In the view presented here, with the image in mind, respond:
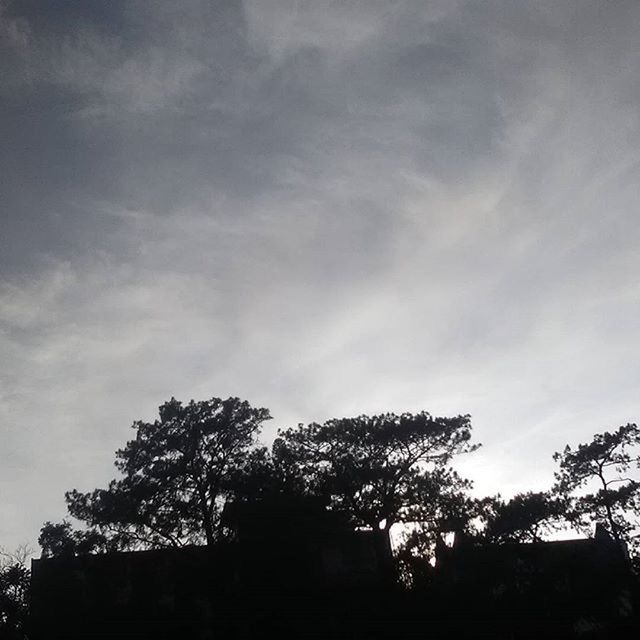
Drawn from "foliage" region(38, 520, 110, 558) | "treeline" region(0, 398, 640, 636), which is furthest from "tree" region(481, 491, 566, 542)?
"foliage" region(38, 520, 110, 558)

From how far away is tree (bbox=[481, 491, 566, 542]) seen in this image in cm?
3102

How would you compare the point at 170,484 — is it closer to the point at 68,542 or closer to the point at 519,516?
the point at 68,542

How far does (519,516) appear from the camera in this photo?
32375mm

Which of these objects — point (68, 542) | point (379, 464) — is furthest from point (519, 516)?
point (68, 542)

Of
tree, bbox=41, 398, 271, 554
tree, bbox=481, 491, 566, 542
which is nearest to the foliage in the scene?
tree, bbox=41, 398, 271, 554

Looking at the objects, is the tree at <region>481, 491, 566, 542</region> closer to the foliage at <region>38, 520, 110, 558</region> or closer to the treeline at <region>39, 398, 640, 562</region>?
the treeline at <region>39, 398, 640, 562</region>

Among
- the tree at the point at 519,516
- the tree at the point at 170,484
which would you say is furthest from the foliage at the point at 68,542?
the tree at the point at 519,516

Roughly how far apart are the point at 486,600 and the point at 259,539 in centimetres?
1277

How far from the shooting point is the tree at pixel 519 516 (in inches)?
1221

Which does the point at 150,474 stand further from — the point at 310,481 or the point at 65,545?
the point at 310,481

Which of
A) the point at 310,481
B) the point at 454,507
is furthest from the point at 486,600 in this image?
the point at 310,481

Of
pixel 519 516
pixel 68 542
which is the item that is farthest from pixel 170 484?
pixel 519 516

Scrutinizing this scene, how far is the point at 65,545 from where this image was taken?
3562 cm

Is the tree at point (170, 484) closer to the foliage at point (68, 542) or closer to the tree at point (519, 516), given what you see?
the foliage at point (68, 542)
